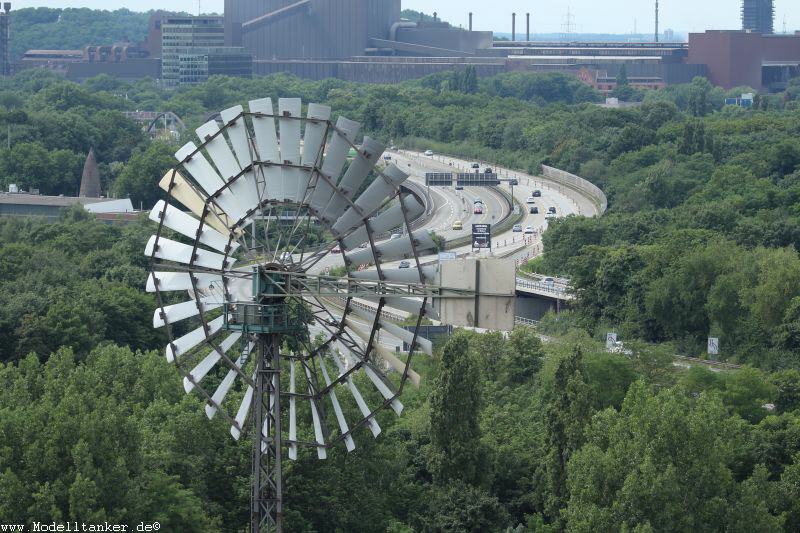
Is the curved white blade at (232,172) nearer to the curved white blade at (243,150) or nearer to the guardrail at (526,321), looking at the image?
the curved white blade at (243,150)

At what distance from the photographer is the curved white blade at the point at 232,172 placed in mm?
40719

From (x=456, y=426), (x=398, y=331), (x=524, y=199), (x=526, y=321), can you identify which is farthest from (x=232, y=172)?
(x=524, y=199)

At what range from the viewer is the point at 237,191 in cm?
4091

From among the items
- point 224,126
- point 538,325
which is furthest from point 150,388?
point 538,325

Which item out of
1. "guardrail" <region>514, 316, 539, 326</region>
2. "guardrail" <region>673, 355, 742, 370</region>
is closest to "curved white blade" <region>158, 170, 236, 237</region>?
"guardrail" <region>673, 355, 742, 370</region>

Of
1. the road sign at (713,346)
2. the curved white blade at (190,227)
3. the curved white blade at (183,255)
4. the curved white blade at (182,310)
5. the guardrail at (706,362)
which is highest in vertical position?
the curved white blade at (190,227)

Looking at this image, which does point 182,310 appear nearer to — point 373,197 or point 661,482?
point 373,197

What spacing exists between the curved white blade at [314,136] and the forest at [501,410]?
9.48 metres

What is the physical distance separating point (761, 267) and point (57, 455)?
1957 inches

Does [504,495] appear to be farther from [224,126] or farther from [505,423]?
[224,126]

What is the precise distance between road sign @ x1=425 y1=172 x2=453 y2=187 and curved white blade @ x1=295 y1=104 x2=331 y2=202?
372 ft

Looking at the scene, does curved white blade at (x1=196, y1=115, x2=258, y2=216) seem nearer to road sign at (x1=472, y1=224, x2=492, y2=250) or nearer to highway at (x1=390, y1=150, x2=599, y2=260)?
road sign at (x1=472, y1=224, x2=492, y2=250)

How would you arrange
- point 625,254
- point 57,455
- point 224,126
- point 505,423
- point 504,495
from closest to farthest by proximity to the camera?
point 224,126
point 57,455
point 504,495
point 505,423
point 625,254

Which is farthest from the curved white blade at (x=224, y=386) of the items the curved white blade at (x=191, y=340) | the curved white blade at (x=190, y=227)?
the curved white blade at (x=190, y=227)
